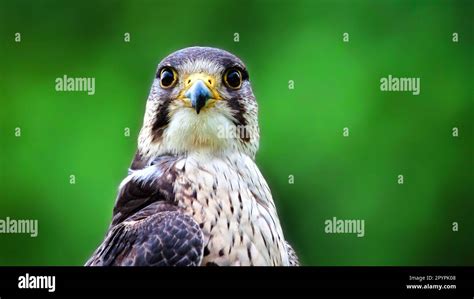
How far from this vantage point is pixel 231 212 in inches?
199

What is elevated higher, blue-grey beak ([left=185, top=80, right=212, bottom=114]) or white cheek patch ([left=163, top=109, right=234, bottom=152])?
blue-grey beak ([left=185, top=80, right=212, bottom=114])

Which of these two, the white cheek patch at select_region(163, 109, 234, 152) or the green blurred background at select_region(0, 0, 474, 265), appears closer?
the white cheek patch at select_region(163, 109, 234, 152)

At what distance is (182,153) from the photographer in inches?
211

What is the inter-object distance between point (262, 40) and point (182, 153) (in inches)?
111

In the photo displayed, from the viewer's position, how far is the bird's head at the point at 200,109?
5.34 metres

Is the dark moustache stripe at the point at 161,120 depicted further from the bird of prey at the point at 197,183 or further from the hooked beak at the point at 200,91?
the hooked beak at the point at 200,91

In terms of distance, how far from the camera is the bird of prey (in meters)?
4.89

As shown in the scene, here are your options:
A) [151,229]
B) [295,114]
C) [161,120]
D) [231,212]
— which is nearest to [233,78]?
[161,120]

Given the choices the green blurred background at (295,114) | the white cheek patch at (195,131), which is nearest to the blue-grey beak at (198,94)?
the white cheek patch at (195,131)

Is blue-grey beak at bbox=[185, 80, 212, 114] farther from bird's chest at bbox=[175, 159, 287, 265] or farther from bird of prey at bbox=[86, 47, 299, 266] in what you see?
bird's chest at bbox=[175, 159, 287, 265]

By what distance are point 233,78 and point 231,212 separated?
824 millimetres

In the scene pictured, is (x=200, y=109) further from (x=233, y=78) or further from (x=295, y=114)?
(x=295, y=114)

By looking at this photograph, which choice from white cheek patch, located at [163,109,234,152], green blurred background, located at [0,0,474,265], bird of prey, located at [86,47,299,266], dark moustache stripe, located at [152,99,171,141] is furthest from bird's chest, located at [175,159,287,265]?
green blurred background, located at [0,0,474,265]
